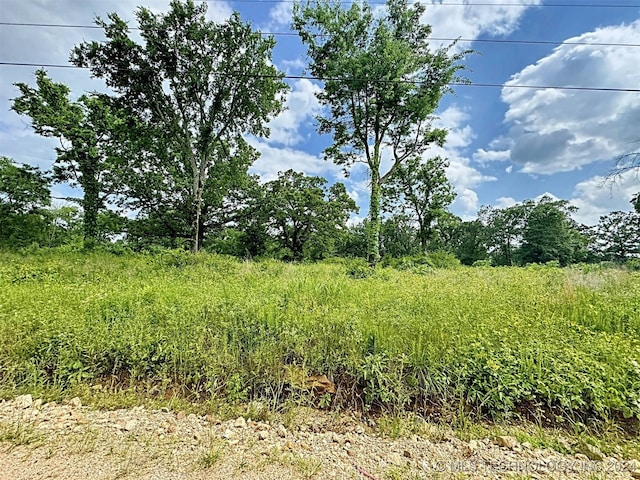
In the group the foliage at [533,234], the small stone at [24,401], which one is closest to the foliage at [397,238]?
the foliage at [533,234]

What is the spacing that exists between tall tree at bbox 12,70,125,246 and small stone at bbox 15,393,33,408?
484 inches

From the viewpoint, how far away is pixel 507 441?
→ 2053 millimetres

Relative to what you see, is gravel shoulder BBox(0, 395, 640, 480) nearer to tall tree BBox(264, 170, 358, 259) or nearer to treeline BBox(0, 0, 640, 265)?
treeline BBox(0, 0, 640, 265)

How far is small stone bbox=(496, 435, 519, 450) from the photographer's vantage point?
2018 millimetres

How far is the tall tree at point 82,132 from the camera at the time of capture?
38.1 feet

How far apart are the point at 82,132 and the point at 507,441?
17395 mm

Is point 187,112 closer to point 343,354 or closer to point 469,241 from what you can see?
point 343,354

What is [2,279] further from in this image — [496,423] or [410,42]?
[410,42]

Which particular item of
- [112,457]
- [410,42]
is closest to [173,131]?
[410,42]

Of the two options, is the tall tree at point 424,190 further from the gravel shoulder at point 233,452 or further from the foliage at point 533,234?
the gravel shoulder at point 233,452

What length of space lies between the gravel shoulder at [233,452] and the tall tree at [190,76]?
11319mm

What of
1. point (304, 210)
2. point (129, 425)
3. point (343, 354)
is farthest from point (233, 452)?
point (304, 210)

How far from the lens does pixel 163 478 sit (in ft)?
5.24

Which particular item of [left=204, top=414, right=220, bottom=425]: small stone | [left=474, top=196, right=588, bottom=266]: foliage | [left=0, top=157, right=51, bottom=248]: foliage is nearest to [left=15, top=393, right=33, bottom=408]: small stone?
[left=204, top=414, right=220, bottom=425]: small stone
